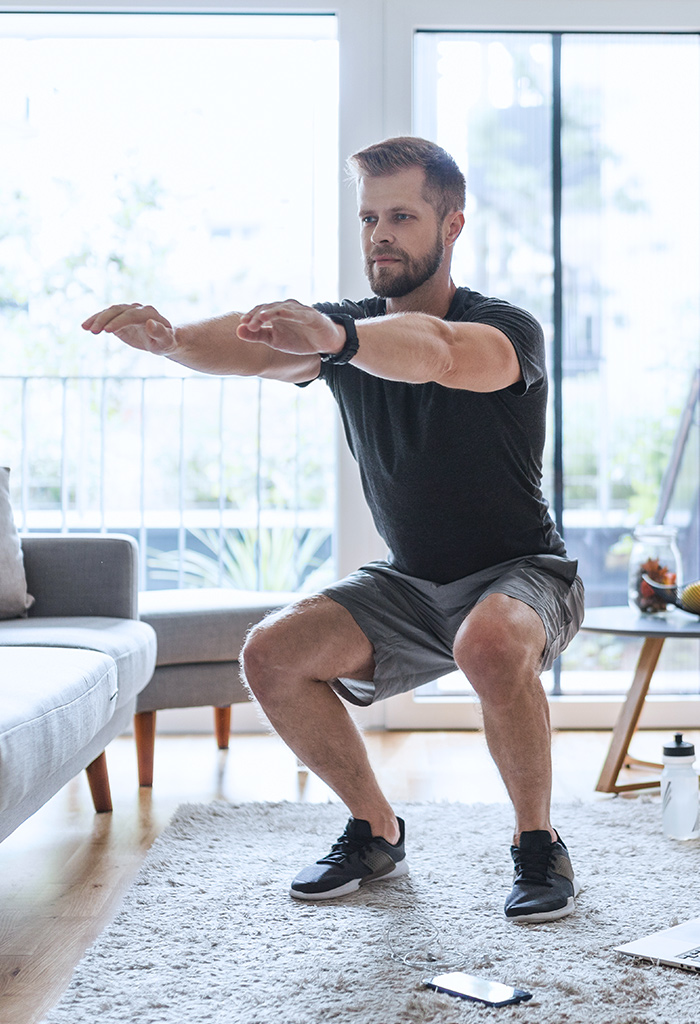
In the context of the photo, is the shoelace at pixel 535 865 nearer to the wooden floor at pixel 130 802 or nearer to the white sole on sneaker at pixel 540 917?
the white sole on sneaker at pixel 540 917

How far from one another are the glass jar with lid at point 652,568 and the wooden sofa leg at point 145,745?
122cm

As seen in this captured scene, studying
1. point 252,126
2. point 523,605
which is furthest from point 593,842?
point 252,126

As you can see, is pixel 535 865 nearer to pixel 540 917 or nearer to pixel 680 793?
pixel 540 917

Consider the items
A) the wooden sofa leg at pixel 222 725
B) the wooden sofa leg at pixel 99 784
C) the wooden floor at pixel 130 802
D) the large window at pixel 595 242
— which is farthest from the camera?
the large window at pixel 595 242

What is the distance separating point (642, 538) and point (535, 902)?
1249mm

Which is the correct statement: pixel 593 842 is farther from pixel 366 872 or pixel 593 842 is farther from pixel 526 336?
pixel 526 336

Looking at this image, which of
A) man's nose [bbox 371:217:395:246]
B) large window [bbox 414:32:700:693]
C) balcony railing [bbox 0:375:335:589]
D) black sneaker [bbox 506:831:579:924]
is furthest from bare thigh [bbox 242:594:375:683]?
balcony railing [bbox 0:375:335:589]

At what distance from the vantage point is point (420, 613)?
77.4 inches

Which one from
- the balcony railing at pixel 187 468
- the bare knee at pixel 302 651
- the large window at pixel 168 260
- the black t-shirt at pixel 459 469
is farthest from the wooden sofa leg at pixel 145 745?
the large window at pixel 168 260

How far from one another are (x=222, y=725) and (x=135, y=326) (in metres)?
1.77

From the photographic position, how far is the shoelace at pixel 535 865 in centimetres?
174

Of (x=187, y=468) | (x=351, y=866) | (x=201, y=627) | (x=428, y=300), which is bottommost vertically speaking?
(x=351, y=866)

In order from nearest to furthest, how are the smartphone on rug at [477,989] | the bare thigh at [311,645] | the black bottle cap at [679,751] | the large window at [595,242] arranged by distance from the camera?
the smartphone on rug at [477,989], the bare thigh at [311,645], the black bottle cap at [679,751], the large window at [595,242]

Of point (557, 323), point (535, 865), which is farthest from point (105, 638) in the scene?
point (557, 323)
